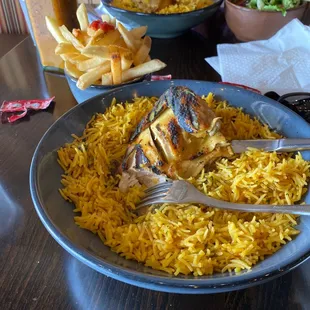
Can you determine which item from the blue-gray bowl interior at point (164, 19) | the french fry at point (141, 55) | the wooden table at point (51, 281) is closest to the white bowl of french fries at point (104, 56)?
the french fry at point (141, 55)

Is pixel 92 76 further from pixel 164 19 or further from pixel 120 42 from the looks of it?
pixel 164 19

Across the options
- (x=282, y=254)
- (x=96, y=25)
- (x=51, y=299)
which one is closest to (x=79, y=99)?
(x=96, y=25)

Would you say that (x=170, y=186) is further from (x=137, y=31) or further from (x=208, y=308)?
(x=137, y=31)

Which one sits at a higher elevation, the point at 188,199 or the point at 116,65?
the point at 116,65

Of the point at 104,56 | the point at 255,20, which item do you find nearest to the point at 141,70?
the point at 104,56

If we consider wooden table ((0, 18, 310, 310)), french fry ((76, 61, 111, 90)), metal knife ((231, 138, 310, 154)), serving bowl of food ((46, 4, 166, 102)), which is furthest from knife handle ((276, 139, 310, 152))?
french fry ((76, 61, 111, 90))

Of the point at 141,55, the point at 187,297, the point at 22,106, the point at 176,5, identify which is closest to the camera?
the point at 187,297
